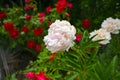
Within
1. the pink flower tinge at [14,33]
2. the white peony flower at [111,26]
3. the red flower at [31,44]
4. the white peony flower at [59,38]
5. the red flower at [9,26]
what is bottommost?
the red flower at [31,44]

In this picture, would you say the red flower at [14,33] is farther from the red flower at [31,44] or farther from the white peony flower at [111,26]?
the white peony flower at [111,26]

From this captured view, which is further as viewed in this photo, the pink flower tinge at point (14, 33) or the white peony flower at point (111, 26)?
the pink flower tinge at point (14, 33)

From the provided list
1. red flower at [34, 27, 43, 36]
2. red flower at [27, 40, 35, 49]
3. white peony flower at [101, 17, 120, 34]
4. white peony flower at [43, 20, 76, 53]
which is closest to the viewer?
white peony flower at [43, 20, 76, 53]

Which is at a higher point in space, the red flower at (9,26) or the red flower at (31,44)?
the red flower at (9,26)

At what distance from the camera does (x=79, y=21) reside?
5.18 m

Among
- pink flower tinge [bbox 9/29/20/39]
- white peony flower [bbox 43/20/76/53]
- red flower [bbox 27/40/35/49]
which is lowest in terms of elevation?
red flower [bbox 27/40/35/49]

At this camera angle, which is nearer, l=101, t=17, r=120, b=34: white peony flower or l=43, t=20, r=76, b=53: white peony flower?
l=43, t=20, r=76, b=53: white peony flower

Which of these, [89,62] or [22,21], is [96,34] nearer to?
[89,62]

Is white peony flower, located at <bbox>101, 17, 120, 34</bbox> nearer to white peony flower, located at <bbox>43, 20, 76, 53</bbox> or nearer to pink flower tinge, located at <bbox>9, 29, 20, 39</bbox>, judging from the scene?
white peony flower, located at <bbox>43, 20, 76, 53</bbox>

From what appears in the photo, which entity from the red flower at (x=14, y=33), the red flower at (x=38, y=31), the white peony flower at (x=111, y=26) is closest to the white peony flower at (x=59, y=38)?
the white peony flower at (x=111, y=26)

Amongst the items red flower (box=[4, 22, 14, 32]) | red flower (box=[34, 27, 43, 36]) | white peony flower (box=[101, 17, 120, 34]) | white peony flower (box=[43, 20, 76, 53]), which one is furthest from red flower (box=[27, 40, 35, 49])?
white peony flower (box=[43, 20, 76, 53])

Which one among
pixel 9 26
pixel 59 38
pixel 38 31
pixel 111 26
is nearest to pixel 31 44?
pixel 38 31

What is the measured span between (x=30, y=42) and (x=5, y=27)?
14.1 inches

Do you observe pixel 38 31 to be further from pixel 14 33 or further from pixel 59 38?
pixel 59 38
